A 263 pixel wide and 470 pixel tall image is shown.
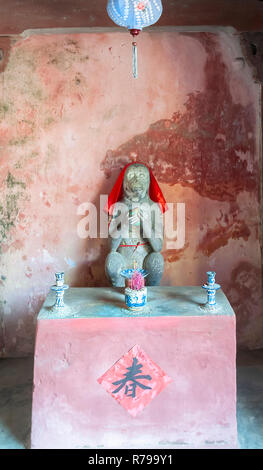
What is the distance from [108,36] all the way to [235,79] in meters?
1.33

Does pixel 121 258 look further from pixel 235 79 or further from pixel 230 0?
pixel 230 0

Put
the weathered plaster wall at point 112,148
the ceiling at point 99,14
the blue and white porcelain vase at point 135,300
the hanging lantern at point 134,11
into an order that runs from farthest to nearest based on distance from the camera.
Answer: the weathered plaster wall at point 112,148
the ceiling at point 99,14
the blue and white porcelain vase at point 135,300
the hanging lantern at point 134,11

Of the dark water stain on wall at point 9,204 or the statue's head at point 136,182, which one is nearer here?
the statue's head at point 136,182

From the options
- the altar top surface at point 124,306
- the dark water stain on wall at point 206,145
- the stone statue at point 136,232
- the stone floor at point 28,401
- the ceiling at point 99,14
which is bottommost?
the stone floor at point 28,401

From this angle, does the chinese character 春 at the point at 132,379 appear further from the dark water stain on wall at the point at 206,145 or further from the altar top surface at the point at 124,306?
the dark water stain on wall at the point at 206,145

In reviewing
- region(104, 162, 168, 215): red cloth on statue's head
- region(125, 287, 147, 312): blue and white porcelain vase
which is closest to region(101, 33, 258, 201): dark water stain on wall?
region(104, 162, 168, 215): red cloth on statue's head

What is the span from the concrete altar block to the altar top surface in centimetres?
6

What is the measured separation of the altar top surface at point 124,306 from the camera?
2500mm

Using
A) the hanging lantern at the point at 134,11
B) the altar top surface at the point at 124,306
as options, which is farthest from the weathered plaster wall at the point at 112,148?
the hanging lantern at the point at 134,11

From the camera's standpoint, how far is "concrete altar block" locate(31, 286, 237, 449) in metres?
2.43

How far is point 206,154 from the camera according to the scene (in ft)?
12.5

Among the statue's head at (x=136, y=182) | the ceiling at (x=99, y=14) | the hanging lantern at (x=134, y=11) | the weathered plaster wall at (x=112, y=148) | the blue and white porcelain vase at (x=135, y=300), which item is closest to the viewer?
the hanging lantern at (x=134, y=11)

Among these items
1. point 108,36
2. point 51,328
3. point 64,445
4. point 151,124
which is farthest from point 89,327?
point 108,36

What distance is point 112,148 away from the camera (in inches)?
148
